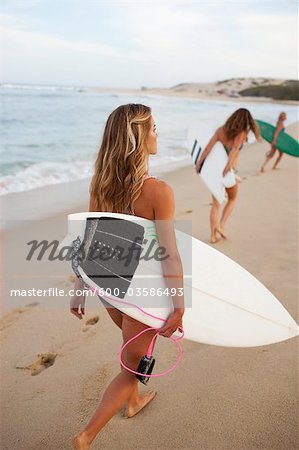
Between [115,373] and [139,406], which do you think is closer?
[139,406]

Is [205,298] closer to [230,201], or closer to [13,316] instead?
[13,316]

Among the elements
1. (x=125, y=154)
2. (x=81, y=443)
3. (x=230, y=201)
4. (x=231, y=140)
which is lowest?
(x=81, y=443)

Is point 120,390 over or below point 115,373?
over

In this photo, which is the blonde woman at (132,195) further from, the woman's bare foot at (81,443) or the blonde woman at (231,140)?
the blonde woman at (231,140)

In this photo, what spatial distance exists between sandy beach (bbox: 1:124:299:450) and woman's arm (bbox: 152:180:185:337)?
0.61m

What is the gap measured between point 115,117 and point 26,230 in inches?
148

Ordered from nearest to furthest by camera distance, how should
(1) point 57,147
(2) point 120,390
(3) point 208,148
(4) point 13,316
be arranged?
(2) point 120,390
(4) point 13,316
(3) point 208,148
(1) point 57,147

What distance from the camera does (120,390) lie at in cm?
196

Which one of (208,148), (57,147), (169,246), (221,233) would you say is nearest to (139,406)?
(169,246)

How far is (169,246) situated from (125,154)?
406 mm

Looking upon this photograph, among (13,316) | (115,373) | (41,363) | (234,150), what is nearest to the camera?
(115,373)

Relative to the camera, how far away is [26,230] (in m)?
5.36

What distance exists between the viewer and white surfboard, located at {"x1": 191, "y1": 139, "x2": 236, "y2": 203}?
5039 mm

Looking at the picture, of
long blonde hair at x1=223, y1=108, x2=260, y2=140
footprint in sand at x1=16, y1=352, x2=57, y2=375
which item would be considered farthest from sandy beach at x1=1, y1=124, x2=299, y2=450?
long blonde hair at x1=223, y1=108, x2=260, y2=140
